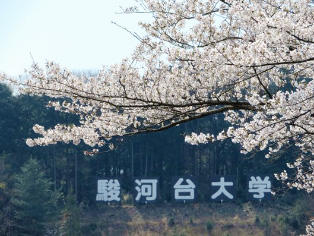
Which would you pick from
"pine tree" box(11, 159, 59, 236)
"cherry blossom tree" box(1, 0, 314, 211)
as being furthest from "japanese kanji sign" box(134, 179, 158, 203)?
"cherry blossom tree" box(1, 0, 314, 211)

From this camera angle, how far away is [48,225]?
22.0 metres

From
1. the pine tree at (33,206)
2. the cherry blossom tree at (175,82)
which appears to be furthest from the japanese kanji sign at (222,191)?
the cherry blossom tree at (175,82)

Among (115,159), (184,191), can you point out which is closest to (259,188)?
(184,191)

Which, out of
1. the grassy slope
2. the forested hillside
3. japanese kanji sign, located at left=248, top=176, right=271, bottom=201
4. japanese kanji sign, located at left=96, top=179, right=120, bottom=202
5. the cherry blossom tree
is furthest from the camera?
the forested hillside

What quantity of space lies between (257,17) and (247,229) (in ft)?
67.0

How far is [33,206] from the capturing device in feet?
67.7

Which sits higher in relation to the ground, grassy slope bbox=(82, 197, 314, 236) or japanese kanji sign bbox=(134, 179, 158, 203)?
japanese kanji sign bbox=(134, 179, 158, 203)

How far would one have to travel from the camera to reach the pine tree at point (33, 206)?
20.0 meters

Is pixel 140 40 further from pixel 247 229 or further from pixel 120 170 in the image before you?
pixel 120 170

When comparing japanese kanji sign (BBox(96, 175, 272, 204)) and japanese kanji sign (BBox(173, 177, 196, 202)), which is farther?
japanese kanji sign (BBox(173, 177, 196, 202))

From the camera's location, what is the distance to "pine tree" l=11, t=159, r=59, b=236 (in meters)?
20.0

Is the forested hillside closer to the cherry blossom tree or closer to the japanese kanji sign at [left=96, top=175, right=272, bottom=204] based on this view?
the japanese kanji sign at [left=96, top=175, right=272, bottom=204]

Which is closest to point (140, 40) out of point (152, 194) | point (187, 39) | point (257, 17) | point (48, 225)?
point (187, 39)

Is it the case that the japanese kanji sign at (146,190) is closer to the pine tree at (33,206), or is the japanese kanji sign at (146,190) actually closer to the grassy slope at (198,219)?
the grassy slope at (198,219)
